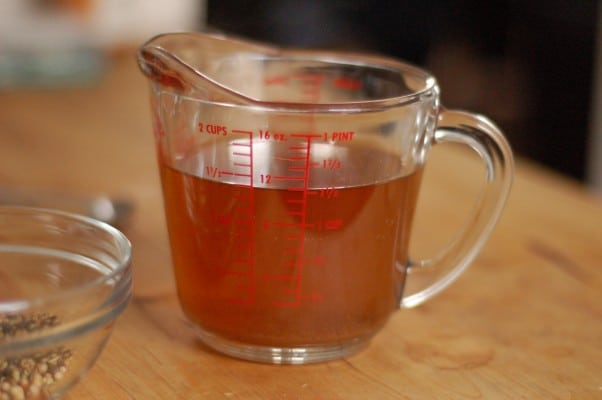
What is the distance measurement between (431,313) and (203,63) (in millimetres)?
344

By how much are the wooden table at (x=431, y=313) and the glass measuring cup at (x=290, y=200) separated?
0.04 metres

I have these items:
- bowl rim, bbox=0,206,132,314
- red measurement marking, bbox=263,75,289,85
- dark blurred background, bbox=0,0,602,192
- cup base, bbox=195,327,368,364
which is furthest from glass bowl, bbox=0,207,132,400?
dark blurred background, bbox=0,0,602,192

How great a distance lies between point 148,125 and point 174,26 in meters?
0.96

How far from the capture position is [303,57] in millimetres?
881

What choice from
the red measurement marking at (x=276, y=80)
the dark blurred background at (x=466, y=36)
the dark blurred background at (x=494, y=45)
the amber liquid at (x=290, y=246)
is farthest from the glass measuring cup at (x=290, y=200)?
the dark blurred background at (x=494, y=45)

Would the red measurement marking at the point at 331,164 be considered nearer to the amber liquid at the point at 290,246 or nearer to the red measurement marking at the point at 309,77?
the amber liquid at the point at 290,246

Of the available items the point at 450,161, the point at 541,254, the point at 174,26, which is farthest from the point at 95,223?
the point at 174,26

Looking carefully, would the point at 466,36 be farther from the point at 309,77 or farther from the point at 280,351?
the point at 280,351

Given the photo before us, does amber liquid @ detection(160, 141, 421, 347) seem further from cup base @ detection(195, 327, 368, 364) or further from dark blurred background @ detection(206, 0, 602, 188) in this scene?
dark blurred background @ detection(206, 0, 602, 188)

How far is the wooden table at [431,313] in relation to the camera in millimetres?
758

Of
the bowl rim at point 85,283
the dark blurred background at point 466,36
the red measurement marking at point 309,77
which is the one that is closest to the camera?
the bowl rim at point 85,283

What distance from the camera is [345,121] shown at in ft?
2.33

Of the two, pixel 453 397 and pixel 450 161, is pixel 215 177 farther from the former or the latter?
pixel 450 161

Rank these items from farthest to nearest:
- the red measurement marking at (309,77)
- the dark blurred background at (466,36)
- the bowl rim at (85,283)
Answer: the dark blurred background at (466,36)
the red measurement marking at (309,77)
the bowl rim at (85,283)
